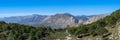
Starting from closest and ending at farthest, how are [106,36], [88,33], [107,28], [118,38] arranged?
1. [118,38]
2. [106,36]
3. [107,28]
4. [88,33]

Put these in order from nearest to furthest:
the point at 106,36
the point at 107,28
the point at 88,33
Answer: the point at 106,36
the point at 107,28
the point at 88,33

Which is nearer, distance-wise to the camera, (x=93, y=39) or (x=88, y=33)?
(x=93, y=39)

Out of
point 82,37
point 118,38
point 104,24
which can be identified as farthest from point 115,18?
point 118,38

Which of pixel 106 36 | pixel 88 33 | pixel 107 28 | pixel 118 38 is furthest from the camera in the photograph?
pixel 88 33

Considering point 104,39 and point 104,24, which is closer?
point 104,39

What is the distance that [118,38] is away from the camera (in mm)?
155250

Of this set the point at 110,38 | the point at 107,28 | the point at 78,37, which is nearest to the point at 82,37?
the point at 78,37

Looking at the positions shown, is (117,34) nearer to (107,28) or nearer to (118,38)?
(118,38)

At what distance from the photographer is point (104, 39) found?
165 m

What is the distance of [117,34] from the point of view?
160 m

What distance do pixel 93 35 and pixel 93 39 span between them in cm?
883

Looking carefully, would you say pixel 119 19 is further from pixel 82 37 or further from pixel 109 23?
pixel 82 37

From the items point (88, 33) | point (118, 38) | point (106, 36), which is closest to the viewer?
point (118, 38)

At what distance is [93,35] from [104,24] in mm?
14612
